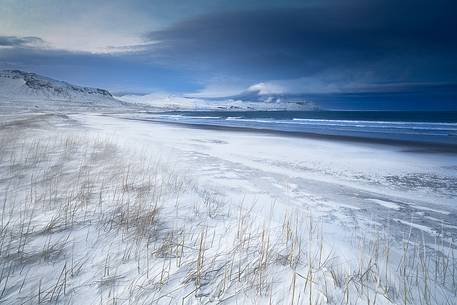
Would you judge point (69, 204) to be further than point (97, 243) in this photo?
Yes

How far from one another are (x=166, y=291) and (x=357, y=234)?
134 inches

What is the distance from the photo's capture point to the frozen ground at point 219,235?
106 inches

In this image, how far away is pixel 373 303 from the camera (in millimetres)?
2602

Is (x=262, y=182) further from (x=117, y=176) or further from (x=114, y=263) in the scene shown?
(x=114, y=263)

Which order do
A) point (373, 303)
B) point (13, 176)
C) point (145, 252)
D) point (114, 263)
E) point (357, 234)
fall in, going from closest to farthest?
point (373, 303)
point (114, 263)
point (145, 252)
point (357, 234)
point (13, 176)

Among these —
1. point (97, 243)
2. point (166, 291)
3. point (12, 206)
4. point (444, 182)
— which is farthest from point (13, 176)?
point (444, 182)

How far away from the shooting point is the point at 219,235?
3.94 metres

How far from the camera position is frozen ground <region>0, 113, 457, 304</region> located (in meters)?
2.70

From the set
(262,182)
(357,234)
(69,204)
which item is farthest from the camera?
(262,182)

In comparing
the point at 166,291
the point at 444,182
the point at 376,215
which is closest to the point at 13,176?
the point at 166,291

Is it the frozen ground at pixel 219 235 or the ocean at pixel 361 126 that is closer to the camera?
the frozen ground at pixel 219 235

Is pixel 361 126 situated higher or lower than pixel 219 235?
lower

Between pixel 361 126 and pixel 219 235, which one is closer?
pixel 219 235

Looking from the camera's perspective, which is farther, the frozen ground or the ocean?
the ocean
